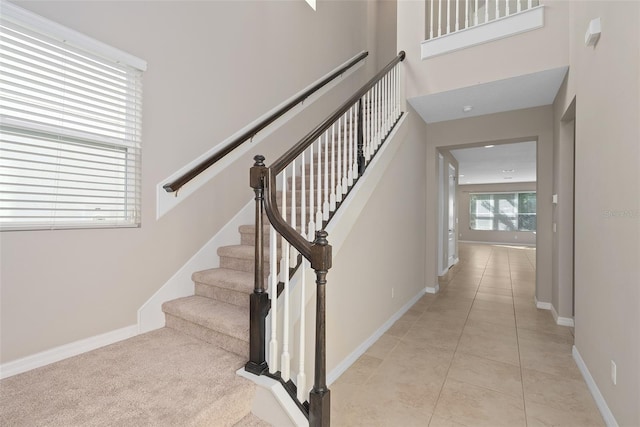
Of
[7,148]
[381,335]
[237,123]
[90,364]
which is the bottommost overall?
[381,335]

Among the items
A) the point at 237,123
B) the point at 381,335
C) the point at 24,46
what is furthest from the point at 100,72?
the point at 381,335

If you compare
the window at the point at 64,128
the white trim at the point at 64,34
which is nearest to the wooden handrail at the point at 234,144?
the window at the point at 64,128

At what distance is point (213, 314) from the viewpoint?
201 cm

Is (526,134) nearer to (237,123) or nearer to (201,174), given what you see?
Result: (237,123)

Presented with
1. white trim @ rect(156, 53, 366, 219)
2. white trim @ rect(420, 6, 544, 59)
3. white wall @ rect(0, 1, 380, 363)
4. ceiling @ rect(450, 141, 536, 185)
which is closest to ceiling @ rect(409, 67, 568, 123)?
white trim @ rect(420, 6, 544, 59)

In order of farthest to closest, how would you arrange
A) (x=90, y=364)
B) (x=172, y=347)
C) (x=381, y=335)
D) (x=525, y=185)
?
(x=525, y=185), (x=381, y=335), (x=172, y=347), (x=90, y=364)

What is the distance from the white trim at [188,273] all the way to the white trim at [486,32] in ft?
8.99

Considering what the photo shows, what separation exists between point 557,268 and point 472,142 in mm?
1879

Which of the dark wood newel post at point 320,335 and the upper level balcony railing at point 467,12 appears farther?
the upper level balcony railing at point 467,12

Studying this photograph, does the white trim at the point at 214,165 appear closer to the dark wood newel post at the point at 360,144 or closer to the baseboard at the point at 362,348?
the dark wood newel post at the point at 360,144

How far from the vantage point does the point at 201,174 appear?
102 inches

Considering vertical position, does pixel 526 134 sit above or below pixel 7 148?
above

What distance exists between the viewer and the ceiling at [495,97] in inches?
119

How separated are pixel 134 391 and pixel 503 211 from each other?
13.9 metres
